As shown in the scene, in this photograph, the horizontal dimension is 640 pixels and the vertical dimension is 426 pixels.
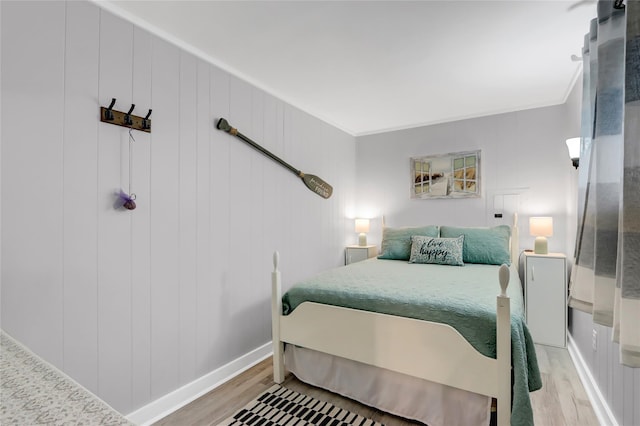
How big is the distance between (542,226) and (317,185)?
226 cm

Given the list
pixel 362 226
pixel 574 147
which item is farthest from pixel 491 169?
pixel 362 226

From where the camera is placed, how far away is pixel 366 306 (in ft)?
6.27

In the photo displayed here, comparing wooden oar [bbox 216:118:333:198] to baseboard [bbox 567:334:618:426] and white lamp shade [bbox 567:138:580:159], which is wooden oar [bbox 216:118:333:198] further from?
baseboard [bbox 567:334:618:426]

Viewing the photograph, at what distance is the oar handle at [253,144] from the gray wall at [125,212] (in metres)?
0.05

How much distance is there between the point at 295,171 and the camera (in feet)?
10.2

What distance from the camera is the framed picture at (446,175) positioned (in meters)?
3.61

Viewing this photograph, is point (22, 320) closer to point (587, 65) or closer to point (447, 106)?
point (587, 65)

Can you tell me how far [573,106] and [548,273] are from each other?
1.52 m

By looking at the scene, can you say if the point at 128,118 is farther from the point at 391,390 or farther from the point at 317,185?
the point at 391,390

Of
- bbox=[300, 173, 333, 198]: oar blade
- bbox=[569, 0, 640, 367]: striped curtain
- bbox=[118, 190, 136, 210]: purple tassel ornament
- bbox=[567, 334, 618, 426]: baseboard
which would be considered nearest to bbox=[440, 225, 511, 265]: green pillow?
bbox=[567, 334, 618, 426]: baseboard

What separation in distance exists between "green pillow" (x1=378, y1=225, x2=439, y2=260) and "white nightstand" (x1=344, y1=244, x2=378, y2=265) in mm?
537

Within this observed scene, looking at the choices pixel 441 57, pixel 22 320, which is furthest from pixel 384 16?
pixel 22 320

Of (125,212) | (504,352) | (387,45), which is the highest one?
(387,45)

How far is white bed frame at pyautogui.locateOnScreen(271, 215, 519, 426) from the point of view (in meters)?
1.47
